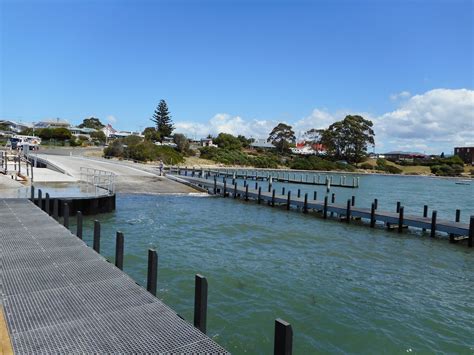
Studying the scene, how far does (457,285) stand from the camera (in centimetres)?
1389

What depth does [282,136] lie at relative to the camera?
15438 centimetres

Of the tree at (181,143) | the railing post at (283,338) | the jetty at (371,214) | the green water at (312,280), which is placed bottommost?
the green water at (312,280)

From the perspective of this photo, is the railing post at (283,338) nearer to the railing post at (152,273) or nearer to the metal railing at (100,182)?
the railing post at (152,273)

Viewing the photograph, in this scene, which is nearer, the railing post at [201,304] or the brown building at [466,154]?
the railing post at [201,304]

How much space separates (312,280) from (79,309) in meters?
8.32

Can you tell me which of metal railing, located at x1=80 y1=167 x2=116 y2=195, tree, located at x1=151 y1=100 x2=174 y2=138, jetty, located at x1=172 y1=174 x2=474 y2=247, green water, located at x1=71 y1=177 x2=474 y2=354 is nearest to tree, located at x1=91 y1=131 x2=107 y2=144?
tree, located at x1=151 y1=100 x2=174 y2=138

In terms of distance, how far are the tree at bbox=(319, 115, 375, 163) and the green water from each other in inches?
4749

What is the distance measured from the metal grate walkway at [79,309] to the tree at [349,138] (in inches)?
5390

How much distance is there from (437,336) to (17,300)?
30.2ft

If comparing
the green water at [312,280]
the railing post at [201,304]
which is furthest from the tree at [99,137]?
the railing post at [201,304]

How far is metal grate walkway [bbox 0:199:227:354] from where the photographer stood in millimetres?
5797

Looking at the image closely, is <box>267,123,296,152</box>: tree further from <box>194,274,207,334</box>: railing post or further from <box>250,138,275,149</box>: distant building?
<box>194,274,207,334</box>: railing post

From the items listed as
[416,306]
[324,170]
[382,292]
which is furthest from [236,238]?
[324,170]

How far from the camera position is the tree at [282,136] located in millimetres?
153875
